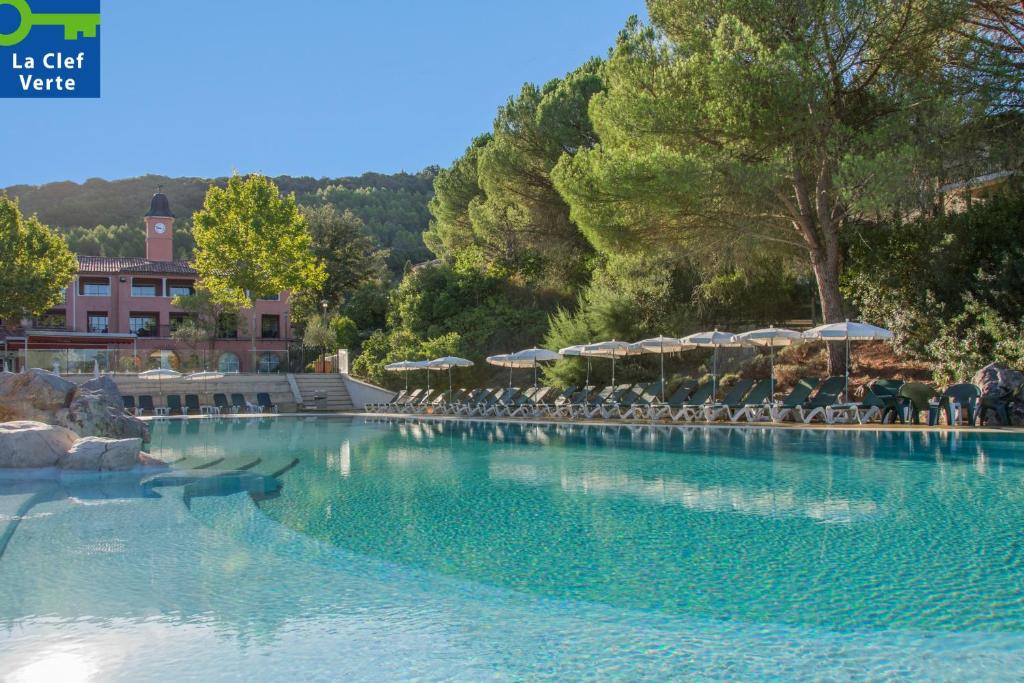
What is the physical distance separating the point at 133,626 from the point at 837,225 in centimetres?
1590

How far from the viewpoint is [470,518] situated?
7.19 meters

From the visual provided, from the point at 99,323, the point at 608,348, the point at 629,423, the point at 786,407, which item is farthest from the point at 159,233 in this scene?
the point at 786,407

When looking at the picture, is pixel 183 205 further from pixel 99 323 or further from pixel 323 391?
pixel 323 391

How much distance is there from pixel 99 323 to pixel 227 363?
13519mm

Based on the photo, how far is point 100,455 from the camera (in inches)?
400

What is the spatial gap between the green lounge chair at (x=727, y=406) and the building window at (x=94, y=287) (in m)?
35.0

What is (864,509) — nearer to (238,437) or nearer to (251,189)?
(238,437)

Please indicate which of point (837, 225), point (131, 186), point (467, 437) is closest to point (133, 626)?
point (467, 437)

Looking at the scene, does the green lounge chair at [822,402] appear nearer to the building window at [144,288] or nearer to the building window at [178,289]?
the building window at [178,289]

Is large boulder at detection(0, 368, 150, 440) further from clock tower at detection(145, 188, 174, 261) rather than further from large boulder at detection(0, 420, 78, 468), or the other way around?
clock tower at detection(145, 188, 174, 261)

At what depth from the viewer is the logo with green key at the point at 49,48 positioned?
15.3 meters

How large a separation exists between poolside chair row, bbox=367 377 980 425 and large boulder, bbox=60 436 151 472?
10.5 metres

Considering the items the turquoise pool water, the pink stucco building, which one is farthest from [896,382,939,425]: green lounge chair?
the pink stucco building

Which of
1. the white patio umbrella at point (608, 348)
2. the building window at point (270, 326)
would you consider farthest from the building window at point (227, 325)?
the white patio umbrella at point (608, 348)
